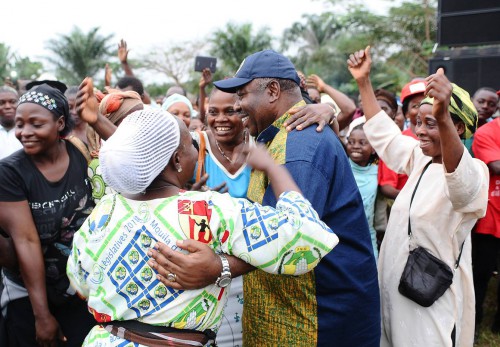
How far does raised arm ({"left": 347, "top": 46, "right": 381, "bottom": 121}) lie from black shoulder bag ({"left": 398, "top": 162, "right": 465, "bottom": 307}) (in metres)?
0.88

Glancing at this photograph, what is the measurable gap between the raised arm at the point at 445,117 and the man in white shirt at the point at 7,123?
3.97 m

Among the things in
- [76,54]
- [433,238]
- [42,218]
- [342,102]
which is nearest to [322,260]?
[433,238]

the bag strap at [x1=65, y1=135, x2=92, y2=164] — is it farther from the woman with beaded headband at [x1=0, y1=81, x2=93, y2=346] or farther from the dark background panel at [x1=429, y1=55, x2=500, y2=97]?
the dark background panel at [x1=429, y1=55, x2=500, y2=97]

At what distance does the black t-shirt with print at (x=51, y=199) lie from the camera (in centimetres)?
250

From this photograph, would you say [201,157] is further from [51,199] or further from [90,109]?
[51,199]

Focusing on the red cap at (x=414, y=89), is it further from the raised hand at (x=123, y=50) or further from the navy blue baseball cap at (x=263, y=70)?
the raised hand at (x=123, y=50)

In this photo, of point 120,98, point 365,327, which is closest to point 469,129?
point 365,327

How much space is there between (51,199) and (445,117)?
1.89 meters

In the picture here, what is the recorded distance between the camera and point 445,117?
7.19 feet

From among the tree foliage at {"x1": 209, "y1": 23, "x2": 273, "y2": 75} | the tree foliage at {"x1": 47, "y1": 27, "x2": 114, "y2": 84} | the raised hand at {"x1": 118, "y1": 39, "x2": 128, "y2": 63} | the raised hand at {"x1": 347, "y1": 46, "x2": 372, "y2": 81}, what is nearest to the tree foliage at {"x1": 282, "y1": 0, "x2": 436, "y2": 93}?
the tree foliage at {"x1": 209, "y1": 23, "x2": 273, "y2": 75}

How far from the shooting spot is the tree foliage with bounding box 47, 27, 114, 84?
30.3m

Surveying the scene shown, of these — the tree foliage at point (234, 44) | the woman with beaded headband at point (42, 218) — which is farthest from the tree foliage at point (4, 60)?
the woman with beaded headband at point (42, 218)

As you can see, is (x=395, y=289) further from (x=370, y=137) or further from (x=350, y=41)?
(x=350, y=41)

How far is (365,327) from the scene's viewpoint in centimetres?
227
